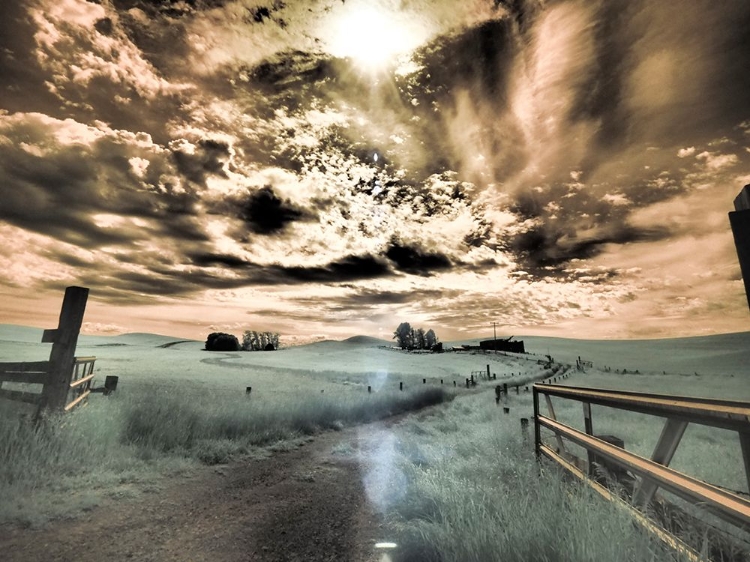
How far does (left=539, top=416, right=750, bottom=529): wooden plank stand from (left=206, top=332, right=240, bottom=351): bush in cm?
9236

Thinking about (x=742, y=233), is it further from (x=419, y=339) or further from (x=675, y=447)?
(x=419, y=339)

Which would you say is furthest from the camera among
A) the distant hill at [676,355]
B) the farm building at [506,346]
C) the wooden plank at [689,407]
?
the farm building at [506,346]

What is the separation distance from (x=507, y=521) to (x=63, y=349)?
8880mm

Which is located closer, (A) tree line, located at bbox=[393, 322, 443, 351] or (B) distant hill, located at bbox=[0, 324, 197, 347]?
(B) distant hill, located at bbox=[0, 324, 197, 347]

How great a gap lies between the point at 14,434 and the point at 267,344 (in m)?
113

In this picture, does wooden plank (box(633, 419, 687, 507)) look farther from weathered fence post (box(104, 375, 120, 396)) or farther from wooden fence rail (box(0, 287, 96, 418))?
weathered fence post (box(104, 375, 120, 396))

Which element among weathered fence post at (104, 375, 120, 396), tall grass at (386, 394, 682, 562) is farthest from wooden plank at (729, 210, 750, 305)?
weathered fence post at (104, 375, 120, 396)

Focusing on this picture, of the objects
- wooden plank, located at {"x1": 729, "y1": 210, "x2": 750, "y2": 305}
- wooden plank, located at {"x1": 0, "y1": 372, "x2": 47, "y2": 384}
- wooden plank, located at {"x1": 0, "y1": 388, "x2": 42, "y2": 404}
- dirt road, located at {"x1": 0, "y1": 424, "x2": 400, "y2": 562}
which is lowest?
dirt road, located at {"x1": 0, "y1": 424, "x2": 400, "y2": 562}

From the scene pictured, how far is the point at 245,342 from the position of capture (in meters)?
116

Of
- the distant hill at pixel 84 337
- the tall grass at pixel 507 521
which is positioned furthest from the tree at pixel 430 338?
the tall grass at pixel 507 521

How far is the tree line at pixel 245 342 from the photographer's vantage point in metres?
86.2

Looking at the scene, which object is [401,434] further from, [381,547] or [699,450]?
[699,450]

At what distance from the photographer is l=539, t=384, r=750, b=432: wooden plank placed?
2.16m

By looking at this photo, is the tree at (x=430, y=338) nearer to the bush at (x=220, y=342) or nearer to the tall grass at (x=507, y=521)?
the bush at (x=220, y=342)
